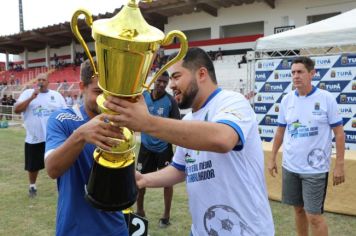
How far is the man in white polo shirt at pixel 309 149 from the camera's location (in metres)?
3.59

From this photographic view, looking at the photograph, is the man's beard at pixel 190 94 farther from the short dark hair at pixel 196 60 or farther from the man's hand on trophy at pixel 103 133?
the man's hand on trophy at pixel 103 133

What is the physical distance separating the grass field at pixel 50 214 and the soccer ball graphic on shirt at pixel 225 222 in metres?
2.76

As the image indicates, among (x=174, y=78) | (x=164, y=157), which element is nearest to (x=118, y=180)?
(x=174, y=78)

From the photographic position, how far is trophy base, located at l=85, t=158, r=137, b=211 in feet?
4.96

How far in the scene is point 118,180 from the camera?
1.53m

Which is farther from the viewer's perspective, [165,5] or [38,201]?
[165,5]

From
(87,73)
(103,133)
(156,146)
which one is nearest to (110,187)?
(103,133)

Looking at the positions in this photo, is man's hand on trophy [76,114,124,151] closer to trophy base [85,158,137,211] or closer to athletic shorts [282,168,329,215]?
trophy base [85,158,137,211]

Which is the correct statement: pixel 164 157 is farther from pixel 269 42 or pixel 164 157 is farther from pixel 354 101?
pixel 354 101

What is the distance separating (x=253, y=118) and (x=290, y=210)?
13.4 ft

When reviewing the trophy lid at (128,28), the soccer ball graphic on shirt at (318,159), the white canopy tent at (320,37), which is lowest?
the soccer ball graphic on shirt at (318,159)

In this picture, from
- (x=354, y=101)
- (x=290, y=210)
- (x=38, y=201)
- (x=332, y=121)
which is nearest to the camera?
(x=332, y=121)

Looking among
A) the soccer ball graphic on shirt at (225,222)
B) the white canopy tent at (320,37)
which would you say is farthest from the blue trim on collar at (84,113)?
the white canopy tent at (320,37)

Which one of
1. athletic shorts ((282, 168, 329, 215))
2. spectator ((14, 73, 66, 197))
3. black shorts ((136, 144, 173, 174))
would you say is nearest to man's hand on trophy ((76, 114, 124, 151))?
athletic shorts ((282, 168, 329, 215))
